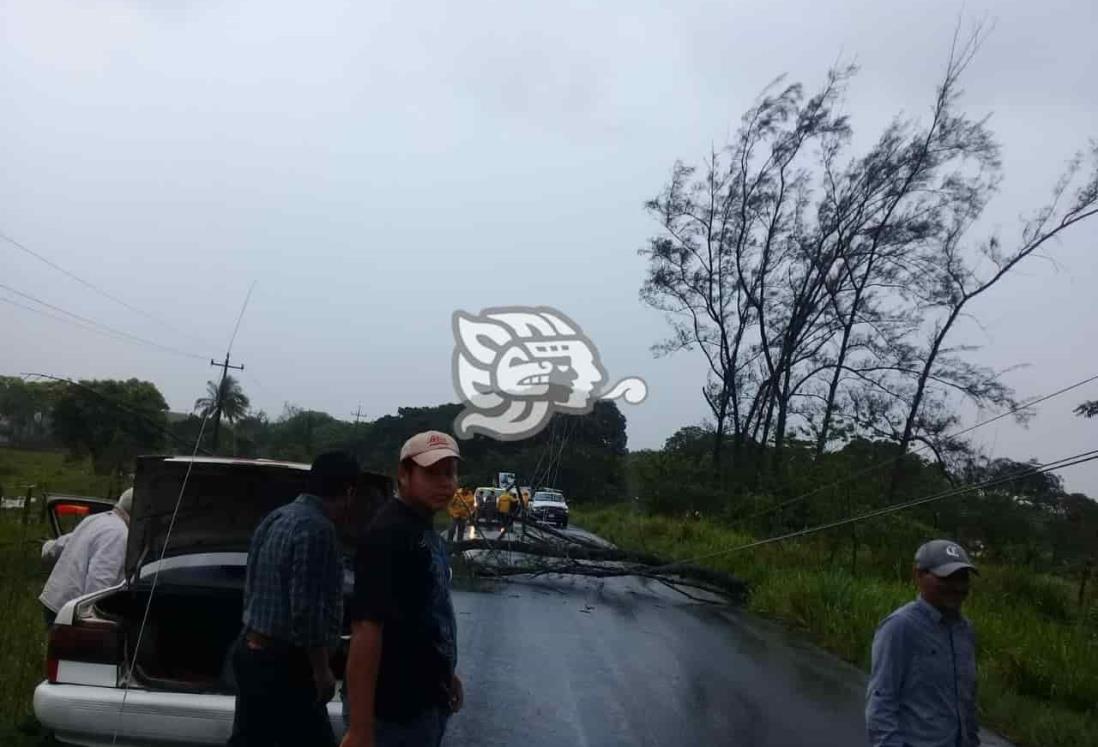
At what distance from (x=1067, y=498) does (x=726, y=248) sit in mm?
16713

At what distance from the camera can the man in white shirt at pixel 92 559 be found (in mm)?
6383

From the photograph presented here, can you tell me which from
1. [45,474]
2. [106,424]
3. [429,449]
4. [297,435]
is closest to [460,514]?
[297,435]

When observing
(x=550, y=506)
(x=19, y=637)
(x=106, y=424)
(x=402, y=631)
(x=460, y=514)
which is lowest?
(x=19, y=637)

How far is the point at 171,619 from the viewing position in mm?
6188

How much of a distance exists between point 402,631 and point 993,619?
11110mm

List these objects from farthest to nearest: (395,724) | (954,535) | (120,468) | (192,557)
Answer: (954,535), (120,468), (192,557), (395,724)

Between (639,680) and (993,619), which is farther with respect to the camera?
(993,619)

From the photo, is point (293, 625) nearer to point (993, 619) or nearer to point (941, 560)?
point (941, 560)

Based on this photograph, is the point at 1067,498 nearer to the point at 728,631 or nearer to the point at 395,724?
the point at 728,631

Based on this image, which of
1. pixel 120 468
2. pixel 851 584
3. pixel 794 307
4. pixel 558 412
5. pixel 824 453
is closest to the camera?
pixel 851 584

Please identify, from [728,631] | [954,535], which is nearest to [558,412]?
[954,535]

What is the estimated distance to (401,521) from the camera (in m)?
3.43
